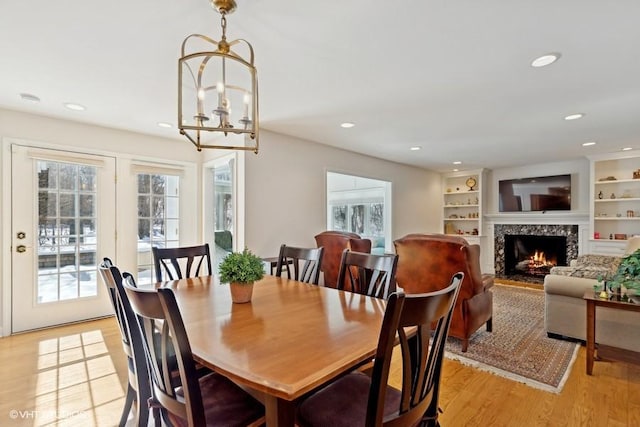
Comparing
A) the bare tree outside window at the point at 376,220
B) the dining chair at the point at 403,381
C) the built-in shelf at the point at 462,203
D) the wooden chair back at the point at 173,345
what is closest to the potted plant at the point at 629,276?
the dining chair at the point at 403,381

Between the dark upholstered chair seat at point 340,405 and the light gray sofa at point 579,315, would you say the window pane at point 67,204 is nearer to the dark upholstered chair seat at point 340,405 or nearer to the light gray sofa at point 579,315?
the dark upholstered chair seat at point 340,405

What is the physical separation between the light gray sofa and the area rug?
0.50 feet

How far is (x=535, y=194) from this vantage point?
634 cm

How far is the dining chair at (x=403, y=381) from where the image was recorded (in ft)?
A: 3.05

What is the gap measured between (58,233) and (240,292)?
10.6 feet

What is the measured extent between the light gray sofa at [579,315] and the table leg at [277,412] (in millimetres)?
3034

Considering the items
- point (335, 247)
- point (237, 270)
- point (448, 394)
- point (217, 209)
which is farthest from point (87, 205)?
point (448, 394)

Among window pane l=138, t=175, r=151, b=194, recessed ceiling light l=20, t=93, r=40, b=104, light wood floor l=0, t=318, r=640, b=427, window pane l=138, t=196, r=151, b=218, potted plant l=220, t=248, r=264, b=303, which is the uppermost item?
recessed ceiling light l=20, t=93, r=40, b=104

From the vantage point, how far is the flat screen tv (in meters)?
6.03

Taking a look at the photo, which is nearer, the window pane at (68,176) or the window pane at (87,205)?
the window pane at (68,176)

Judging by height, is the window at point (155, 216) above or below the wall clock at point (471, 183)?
below

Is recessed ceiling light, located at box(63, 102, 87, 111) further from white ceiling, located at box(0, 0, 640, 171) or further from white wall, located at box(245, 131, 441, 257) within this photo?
white wall, located at box(245, 131, 441, 257)

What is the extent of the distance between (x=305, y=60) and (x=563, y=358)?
331 centimetres

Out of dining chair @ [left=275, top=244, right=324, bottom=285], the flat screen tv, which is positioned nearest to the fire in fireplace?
the flat screen tv
